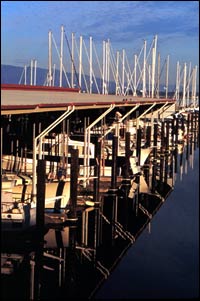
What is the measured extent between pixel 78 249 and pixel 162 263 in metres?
2.68

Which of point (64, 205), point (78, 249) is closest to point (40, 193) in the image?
point (78, 249)

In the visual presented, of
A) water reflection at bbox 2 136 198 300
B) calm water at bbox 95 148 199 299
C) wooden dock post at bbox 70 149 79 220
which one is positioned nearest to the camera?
water reflection at bbox 2 136 198 300

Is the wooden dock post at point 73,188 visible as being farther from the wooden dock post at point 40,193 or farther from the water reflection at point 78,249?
the wooden dock post at point 40,193

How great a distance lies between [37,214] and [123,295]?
15.3ft

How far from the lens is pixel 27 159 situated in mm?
26094

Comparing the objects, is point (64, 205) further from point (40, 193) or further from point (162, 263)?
point (162, 263)

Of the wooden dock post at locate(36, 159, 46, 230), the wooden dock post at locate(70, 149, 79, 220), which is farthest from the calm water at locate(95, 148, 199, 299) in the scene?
the wooden dock post at locate(36, 159, 46, 230)

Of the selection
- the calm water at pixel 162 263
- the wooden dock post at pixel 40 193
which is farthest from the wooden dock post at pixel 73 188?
the calm water at pixel 162 263

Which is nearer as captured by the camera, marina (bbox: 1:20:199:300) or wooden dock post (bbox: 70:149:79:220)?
marina (bbox: 1:20:199:300)

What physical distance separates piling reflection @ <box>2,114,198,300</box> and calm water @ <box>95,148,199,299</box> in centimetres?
35

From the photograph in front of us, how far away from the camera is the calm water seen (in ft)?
47.7

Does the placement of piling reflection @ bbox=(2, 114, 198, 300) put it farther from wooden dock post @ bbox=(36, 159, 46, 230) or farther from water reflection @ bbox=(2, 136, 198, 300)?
wooden dock post @ bbox=(36, 159, 46, 230)

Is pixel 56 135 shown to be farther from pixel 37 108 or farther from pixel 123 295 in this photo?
pixel 123 295

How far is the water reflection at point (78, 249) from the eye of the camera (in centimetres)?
1428
